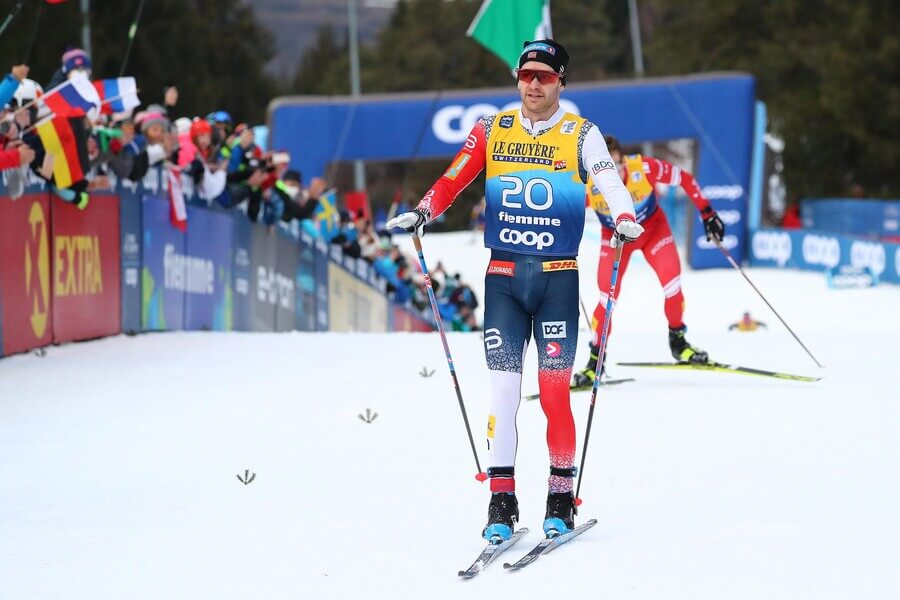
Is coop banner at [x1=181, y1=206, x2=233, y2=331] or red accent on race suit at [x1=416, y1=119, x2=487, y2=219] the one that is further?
coop banner at [x1=181, y1=206, x2=233, y2=331]

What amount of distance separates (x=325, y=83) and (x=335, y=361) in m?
84.6

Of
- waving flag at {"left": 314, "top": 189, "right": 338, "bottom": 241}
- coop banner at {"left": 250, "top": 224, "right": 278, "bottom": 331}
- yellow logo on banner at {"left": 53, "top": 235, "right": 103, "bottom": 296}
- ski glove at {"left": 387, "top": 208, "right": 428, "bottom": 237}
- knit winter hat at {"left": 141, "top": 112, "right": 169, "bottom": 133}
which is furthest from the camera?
waving flag at {"left": 314, "top": 189, "right": 338, "bottom": 241}

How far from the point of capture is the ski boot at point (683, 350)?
36.1 feet

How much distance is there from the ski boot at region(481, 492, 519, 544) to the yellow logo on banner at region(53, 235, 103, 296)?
22.1 ft

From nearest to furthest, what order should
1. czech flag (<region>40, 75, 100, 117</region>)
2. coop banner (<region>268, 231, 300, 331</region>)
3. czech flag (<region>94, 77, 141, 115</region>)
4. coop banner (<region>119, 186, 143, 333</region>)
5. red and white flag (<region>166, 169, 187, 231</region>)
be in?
czech flag (<region>40, 75, 100, 117</region>) < czech flag (<region>94, 77, 141, 115</region>) < coop banner (<region>119, 186, 143, 333</region>) < red and white flag (<region>166, 169, 187, 231</region>) < coop banner (<region>268, 231, 300, 331</region>)

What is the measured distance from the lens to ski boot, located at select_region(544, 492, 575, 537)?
6.07 meters

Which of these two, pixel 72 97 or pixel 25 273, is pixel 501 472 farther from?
pixel 72 97

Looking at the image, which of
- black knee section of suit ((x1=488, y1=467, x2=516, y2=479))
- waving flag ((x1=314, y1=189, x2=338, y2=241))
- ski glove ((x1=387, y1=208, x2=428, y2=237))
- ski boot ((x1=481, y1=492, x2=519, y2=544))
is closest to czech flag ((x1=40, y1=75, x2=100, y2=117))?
ski glove ((x1=387, y1=208, x2=428, y2=237))

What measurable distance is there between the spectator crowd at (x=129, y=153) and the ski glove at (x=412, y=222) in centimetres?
539

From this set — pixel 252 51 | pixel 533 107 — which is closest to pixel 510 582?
pixel 533 107

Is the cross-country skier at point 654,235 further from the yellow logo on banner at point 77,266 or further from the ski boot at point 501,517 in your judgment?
the ski boot at point 501,517

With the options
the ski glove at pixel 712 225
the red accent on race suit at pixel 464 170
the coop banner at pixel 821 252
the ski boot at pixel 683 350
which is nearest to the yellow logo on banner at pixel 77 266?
Result: the ski boot at pixel 683 350

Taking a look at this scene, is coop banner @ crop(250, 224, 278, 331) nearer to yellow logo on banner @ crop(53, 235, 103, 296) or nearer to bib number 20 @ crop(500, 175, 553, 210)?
yellow logo on banner @ crop(53, 235, 103, 296)

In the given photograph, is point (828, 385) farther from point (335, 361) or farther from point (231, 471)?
point (231, 471)
